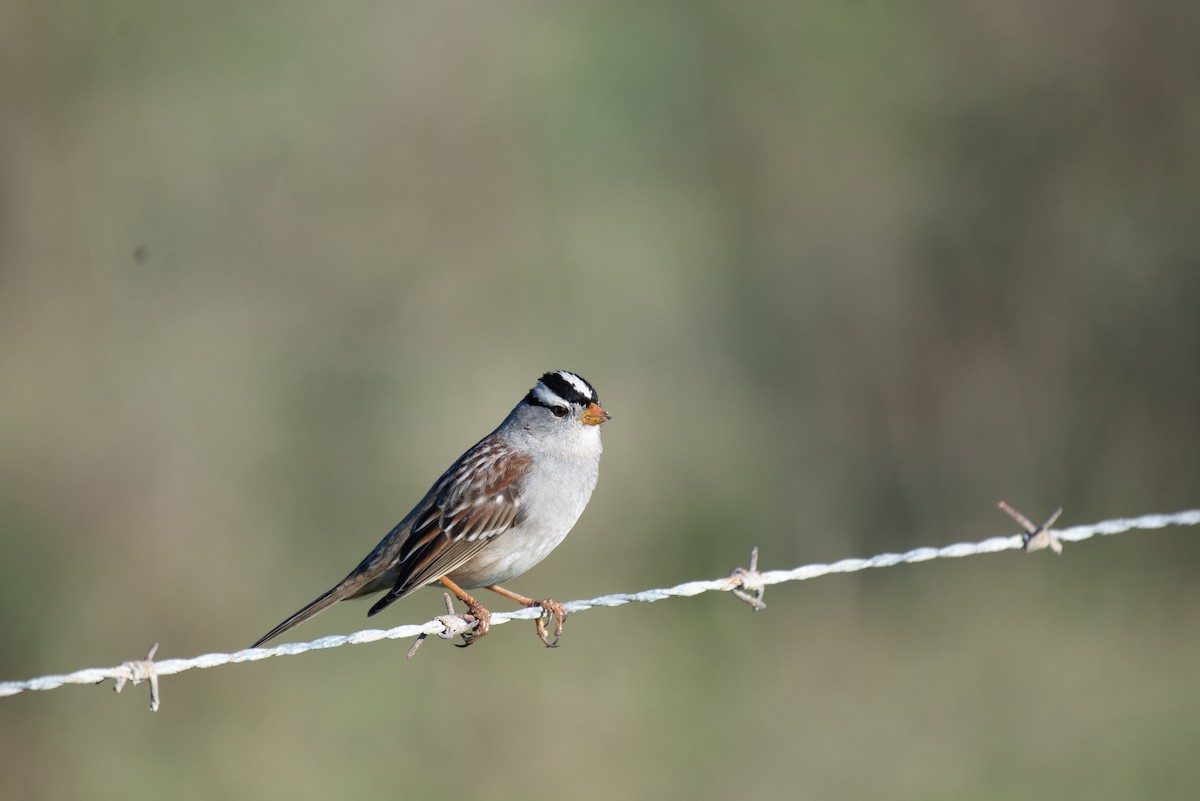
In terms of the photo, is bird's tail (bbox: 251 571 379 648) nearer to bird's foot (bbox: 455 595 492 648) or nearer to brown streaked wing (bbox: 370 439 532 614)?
brown streaked wing (bbox: 370 439 532 614)

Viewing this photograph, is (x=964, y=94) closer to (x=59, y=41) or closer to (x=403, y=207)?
(x=403, y=207)

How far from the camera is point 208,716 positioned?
706cm

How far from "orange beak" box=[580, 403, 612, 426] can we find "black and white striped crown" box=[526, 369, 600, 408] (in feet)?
0.14

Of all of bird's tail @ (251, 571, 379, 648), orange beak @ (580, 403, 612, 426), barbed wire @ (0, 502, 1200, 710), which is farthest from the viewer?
orange beak @ (580, 403, 612, 426)

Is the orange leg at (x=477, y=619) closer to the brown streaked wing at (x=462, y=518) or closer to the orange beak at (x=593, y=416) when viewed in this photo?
the brown streaked wing at (x=462, y=518)

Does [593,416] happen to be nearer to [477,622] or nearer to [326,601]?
[477,622]

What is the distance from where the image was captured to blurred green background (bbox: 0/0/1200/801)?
725 centimetres

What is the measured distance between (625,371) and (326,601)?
422 centimetres

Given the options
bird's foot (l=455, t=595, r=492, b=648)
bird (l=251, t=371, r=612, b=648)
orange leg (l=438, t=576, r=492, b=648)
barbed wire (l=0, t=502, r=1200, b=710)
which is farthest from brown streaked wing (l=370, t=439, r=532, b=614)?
barbed wire (l=0, t=502, r=1200, b=710)

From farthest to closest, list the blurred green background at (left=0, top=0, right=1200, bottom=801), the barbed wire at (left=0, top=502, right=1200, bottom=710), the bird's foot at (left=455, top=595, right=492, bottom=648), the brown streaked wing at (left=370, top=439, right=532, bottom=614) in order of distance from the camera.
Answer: the blurred green background at (left=0, top=0, right=1200, bottom=801) < the brown streaked wing at (left=370, top=439, right=532, bottom=614) < the bird's foot at (left=455, top=595, right=492, bottom=648) < the barbed wire at (left=0, top=502, right=1200, bottom=710)

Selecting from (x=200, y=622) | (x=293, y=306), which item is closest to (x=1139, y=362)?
(x=293, y=306)

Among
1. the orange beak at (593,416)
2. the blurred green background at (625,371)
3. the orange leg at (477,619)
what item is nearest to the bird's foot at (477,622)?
the orange leg at (477,619)

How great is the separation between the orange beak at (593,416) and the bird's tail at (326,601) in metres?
1.20

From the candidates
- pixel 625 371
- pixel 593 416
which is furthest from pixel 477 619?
pixel 625 371
